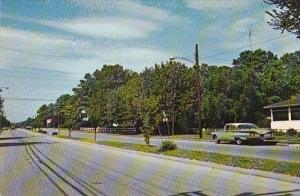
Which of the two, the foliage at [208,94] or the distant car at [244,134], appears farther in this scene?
the foliage at [208,94]

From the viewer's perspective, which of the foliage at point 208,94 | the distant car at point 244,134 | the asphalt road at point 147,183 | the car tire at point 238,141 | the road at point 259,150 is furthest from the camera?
the foliage at point 208,94

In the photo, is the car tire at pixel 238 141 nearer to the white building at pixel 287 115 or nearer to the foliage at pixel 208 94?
the white building at pixel 287 115

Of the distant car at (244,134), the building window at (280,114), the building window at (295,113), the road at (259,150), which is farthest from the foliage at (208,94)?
the road at (259,150)

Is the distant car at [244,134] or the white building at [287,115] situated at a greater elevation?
the white building at [287,115]

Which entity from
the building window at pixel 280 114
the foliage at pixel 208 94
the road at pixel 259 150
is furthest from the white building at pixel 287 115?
the road at pixel 259 150

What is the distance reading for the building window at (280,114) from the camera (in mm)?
53094

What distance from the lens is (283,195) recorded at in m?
11.1

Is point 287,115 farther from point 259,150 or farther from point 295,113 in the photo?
point 259,150

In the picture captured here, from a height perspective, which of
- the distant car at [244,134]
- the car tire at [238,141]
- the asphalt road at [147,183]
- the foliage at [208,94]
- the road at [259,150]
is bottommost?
the asphalt road at [147,183]

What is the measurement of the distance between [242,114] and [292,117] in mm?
16129

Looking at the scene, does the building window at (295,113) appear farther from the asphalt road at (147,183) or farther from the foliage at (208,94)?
the asphalt road at (147,183)

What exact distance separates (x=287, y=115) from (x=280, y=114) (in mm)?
1542

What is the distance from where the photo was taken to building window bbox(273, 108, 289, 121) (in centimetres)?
5309

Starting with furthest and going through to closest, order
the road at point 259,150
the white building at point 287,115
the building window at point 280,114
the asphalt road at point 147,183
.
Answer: the building window at point 280,114
the white building at point 287,115
the road at point 259,150
the asphalt road at point 147,183
